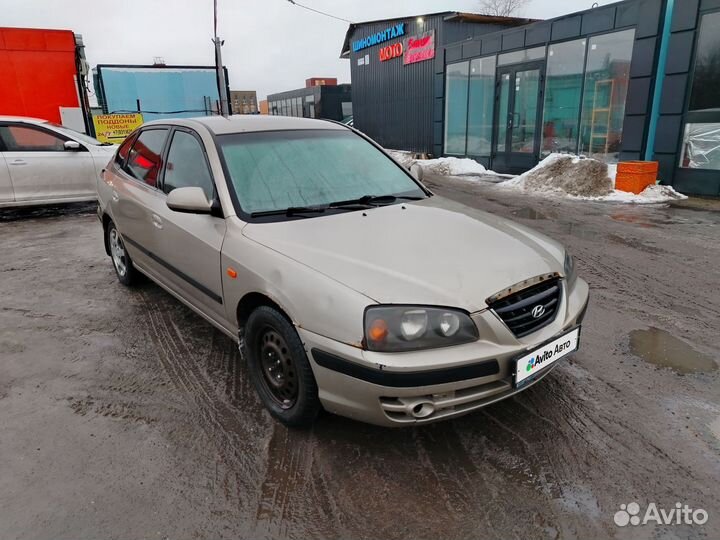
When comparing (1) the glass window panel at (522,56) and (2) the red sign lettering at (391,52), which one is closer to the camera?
(1) the glass window panel at (522,56)

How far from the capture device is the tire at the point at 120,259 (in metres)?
4.77

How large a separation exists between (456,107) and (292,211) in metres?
14.7

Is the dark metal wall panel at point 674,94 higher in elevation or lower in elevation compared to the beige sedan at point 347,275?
higher

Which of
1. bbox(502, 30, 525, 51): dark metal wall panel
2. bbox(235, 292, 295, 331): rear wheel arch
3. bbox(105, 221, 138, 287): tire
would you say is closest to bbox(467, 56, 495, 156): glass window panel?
bbox(502, 30, 525, 51): dark metal wall panel

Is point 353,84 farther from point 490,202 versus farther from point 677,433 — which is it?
point 677,433

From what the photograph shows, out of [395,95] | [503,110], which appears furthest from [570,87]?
[395,95]

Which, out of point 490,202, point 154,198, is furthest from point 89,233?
point 490,202

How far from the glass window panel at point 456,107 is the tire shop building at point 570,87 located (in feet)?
0.11

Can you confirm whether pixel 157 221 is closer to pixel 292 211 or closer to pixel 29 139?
pixel 292 211

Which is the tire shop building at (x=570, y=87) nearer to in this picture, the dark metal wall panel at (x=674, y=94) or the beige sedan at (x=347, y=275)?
the dark metal wall panel at (x=674, y=94)

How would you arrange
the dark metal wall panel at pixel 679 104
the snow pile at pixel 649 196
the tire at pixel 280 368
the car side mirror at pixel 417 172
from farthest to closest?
the snow pile at pixel 649 196
the dark metal wall panel at pixel 679 104
the car side mirror at pixel 417 172
the tire at pixel 280 368

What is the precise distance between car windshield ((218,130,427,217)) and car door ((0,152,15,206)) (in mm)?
7086

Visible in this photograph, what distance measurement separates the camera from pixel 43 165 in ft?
28.0

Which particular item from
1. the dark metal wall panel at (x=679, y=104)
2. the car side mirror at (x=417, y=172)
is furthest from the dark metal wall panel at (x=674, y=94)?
the car side mirror at (x=417, y=172)
